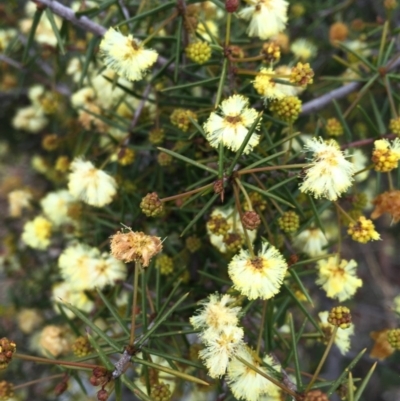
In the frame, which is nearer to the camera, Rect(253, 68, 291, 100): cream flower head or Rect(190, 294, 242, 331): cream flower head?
Rect(190, 294, 242, 331): cream flower head

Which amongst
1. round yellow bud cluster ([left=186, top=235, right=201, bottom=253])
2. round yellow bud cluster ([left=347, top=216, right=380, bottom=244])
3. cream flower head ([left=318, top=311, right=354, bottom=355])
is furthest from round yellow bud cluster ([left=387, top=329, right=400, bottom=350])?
round yellow bud cluster ([left=186, top=235, right=201, bottom=253])

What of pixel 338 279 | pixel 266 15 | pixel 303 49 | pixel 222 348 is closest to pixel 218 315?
pixel 222 348

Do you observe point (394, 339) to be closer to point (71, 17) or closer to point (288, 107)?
point (288, 107)

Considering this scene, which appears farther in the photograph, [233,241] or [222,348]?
[233,241]

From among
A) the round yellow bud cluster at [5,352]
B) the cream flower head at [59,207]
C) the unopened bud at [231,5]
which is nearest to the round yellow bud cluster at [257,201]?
the unopened bud at [231,5]

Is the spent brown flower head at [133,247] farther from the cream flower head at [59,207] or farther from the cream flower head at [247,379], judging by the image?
the cream flower head at [59,207]

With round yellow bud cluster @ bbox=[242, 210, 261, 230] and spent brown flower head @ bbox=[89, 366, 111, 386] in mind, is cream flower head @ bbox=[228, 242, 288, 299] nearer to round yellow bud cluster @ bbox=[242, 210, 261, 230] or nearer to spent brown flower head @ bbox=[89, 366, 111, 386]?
round yellow bud cluster @ bbox=[242, 210, 261, 230]

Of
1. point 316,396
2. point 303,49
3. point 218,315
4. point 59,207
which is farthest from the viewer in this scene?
point 303,49
